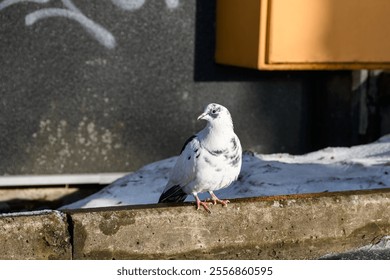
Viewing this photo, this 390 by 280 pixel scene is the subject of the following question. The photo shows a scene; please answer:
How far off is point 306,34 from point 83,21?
168 cm

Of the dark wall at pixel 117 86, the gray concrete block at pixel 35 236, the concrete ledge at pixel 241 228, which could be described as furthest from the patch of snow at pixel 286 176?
the gray concrete block at pixel 35 236

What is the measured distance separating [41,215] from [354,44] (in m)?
3.33

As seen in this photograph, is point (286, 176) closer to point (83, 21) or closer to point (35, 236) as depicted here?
point (83, 21)

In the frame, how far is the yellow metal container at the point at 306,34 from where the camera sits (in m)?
7.14

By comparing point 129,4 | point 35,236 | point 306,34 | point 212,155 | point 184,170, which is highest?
point 129,4

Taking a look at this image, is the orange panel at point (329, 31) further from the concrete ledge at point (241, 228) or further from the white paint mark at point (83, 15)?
the concrete ledge at point (241, 228)

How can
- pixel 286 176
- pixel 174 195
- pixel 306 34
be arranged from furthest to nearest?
pixel 306 34 → pixel 286 176 → pixel 174 195

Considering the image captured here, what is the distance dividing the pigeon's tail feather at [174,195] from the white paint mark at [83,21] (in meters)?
2.28

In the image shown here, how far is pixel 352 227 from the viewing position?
551 centimetres

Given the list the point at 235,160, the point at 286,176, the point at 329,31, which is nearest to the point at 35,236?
the point at 235,160

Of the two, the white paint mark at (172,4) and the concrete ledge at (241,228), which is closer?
the concrete ledge at (241,228)

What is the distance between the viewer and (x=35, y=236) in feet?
16.1
